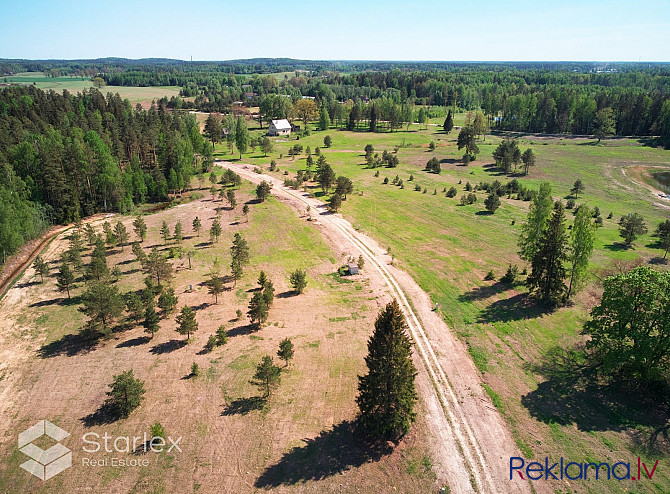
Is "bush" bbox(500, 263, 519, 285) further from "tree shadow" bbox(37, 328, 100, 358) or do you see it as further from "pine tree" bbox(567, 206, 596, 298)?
"tree shadow" bbox(37, 328, 100, 358)

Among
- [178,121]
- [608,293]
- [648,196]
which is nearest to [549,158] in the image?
→ [648,196]

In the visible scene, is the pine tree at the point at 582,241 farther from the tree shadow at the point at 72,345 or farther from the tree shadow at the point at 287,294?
the tree shadow at the point at 72,345

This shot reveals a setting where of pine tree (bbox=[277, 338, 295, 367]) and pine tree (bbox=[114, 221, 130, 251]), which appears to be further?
pine tree (bbox=[114, 221, 130, 251])

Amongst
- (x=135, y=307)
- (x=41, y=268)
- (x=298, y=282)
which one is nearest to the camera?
(x=135, y=307)

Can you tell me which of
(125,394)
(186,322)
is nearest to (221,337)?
(186,322)

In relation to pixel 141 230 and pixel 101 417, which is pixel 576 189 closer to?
pixel 141 230

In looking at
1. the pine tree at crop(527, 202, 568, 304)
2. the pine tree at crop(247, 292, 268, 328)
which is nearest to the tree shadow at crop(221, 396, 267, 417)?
the pine tree at crop(247, 292, 268, 328)
